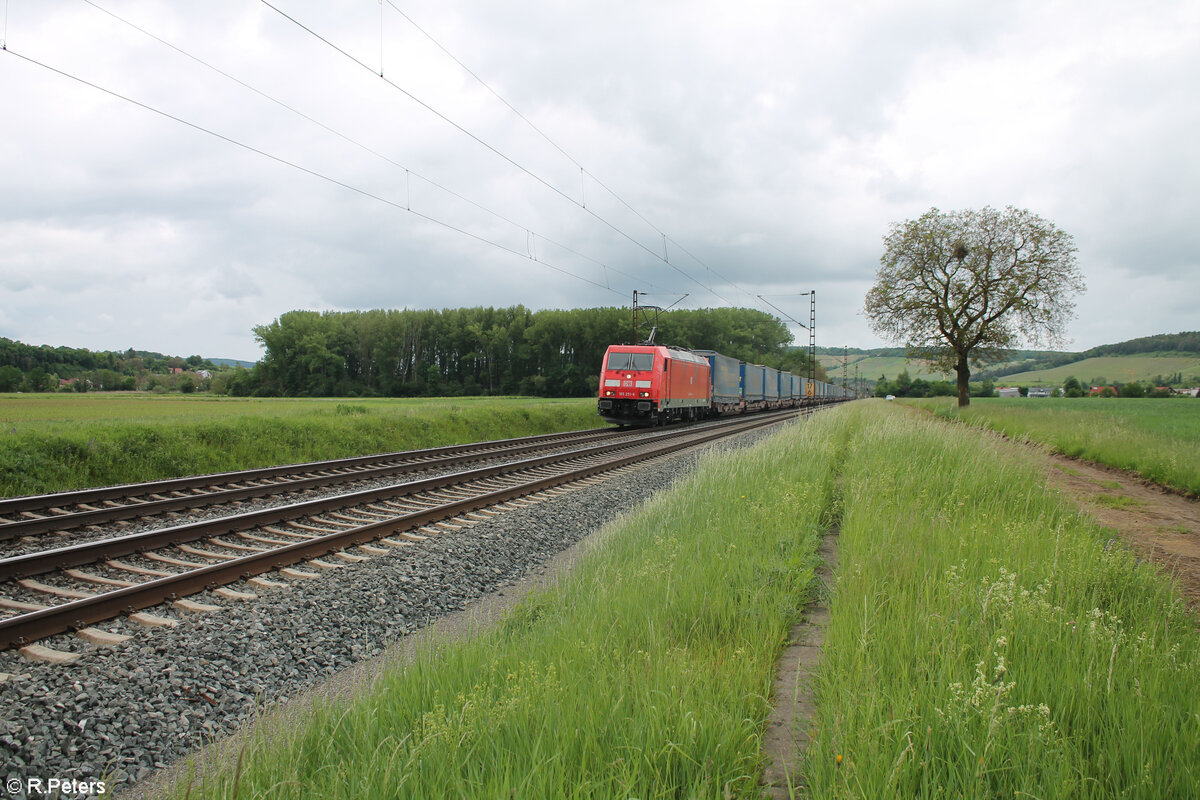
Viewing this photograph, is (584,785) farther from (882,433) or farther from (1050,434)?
(1050,434)

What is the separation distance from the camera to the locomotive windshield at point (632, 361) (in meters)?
24.8

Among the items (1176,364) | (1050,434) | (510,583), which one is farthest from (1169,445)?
(1176,364)

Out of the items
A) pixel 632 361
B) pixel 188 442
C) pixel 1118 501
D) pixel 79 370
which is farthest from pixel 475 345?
pixel 1118 501

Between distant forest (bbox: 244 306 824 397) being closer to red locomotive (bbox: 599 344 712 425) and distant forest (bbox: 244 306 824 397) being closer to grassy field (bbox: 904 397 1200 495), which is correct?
red locomotive (bbox: 599 344 712 425)

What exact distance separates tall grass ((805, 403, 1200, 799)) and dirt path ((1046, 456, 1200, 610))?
0.99 m

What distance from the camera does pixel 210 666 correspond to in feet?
14.1

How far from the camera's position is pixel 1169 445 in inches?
621

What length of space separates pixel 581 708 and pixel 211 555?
6.02 m

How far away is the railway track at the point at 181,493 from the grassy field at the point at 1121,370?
326ft

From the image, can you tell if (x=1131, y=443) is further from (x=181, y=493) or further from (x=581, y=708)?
(x=181, y=493)

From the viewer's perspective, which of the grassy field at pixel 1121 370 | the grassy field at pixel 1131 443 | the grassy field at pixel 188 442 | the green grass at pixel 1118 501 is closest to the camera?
the green grass at pixel 1118 501

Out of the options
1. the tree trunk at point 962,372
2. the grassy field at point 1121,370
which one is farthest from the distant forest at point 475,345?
the grassy field at point 1121,370

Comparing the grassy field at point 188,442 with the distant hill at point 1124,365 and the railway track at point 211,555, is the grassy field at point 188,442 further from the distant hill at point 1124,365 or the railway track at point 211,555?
the distant hill at point 1124,365

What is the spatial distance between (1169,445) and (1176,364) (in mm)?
116824
